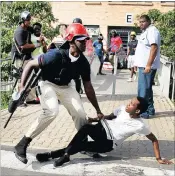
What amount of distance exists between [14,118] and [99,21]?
18.8 meters

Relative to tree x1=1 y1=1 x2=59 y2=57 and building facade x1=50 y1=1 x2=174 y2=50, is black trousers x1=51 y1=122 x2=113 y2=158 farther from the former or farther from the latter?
building facade x1=50 y1=1 x2=174 y2=50

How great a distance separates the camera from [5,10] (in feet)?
47.2

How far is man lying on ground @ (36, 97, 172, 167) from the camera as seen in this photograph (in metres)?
5.09

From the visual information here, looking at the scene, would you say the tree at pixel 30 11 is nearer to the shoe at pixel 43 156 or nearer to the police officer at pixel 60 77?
the police officer at pixel 60 77

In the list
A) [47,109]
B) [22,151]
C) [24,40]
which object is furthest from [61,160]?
[24,40]

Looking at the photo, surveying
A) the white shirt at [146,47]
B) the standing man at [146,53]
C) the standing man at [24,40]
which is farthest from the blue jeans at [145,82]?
the standing man at [24,40]

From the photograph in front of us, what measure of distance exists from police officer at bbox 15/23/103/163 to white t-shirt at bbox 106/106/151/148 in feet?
1.36

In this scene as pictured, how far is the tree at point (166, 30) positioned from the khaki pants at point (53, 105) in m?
11.8

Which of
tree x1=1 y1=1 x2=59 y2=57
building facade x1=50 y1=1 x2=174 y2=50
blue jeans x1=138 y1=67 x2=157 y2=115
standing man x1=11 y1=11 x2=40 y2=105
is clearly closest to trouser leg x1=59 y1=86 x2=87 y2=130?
blue jeans x1=138 y1=67 x2=157 y2=115

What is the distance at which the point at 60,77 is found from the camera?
4980 millimetres

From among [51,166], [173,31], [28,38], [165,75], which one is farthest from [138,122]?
[173,31]

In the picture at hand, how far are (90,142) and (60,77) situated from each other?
95 centimetres

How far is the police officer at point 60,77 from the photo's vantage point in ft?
16.0

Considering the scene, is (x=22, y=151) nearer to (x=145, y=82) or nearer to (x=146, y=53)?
(x=145, y=82)
